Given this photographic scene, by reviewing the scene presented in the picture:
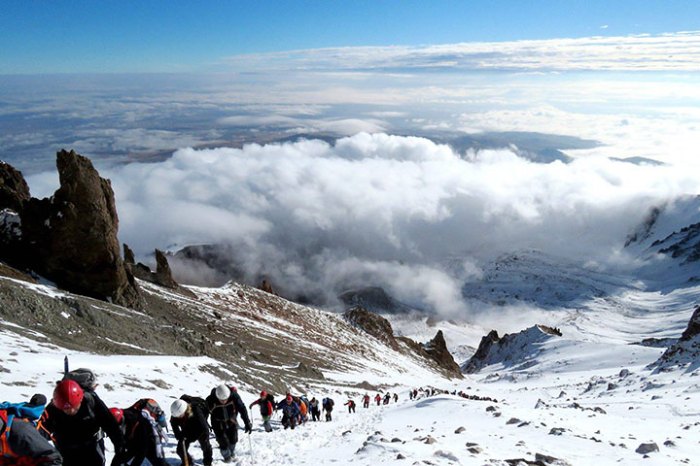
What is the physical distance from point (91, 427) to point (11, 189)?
5735 centimetres

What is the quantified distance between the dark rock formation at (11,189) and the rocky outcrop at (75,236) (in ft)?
15.5

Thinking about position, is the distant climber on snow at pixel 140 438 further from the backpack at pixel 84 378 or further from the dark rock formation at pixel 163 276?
the dark rock formation at pixel 163 276

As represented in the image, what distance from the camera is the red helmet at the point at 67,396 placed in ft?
23.4

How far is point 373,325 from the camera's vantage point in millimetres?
112812

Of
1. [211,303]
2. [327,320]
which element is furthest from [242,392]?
[327,320]

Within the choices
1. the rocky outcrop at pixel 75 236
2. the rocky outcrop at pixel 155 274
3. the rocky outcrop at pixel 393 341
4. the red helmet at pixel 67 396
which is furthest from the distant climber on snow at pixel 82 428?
the rocky outcrop at pixel 393 341

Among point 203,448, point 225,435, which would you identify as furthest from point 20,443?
point 225,435

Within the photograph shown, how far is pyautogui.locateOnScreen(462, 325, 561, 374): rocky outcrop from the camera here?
11125 centimetres

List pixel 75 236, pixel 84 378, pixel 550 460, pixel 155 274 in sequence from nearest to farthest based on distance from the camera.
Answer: pixel 84 378 < pixel 550 460 < pixel 75 236 < pixel 155 274

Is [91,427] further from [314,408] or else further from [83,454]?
[314,408]

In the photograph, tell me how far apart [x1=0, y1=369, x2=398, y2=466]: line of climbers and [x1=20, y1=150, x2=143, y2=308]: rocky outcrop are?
39248 mm

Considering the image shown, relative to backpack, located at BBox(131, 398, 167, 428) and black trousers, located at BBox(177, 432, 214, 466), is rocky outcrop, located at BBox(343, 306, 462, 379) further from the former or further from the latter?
black trousers, located at BBox(177, 432, 214, 466)

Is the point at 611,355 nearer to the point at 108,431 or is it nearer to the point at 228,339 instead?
the point at 228,339

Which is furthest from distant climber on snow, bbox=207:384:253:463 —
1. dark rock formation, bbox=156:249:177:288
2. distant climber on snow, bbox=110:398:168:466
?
dark rock formation, bbox=156:249:177:288
